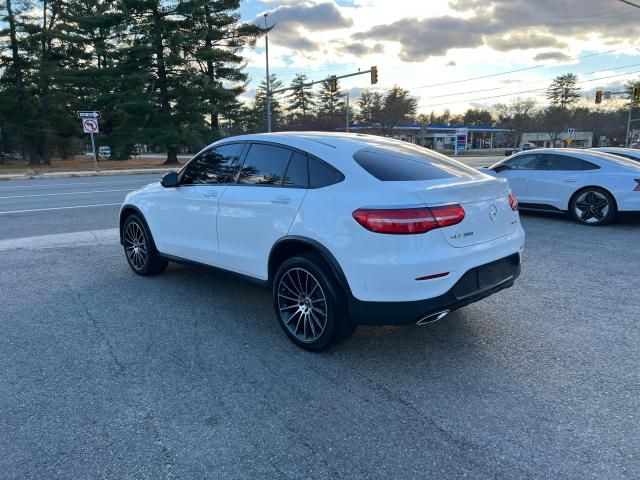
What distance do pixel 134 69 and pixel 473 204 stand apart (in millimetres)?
37102

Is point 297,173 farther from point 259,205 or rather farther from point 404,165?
point 404,165

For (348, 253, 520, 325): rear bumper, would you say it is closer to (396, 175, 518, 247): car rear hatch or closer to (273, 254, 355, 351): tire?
(273, 254, 355, 351): tire

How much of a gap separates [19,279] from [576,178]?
9.50 metres

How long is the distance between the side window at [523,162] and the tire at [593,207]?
3.79 feet

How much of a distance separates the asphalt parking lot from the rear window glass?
1.38 meters

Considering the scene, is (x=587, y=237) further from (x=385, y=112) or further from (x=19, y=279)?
(x=385, y=112)

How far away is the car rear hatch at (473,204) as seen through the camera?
11.3ft

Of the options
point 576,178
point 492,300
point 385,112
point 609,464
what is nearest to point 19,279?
point 492,300

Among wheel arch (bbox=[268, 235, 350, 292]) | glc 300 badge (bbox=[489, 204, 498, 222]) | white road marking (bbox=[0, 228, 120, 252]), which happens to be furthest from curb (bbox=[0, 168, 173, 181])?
glc 300 badge (bbox=[489, 204, 498, 222])

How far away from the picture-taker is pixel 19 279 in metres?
5.98

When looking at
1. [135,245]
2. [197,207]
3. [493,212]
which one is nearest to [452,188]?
[493,212]

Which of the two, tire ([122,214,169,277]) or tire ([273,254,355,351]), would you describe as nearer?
tire ([273,254,355,351])

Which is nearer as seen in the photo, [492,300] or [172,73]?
[492,300]

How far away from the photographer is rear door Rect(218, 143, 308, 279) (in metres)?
3.97
